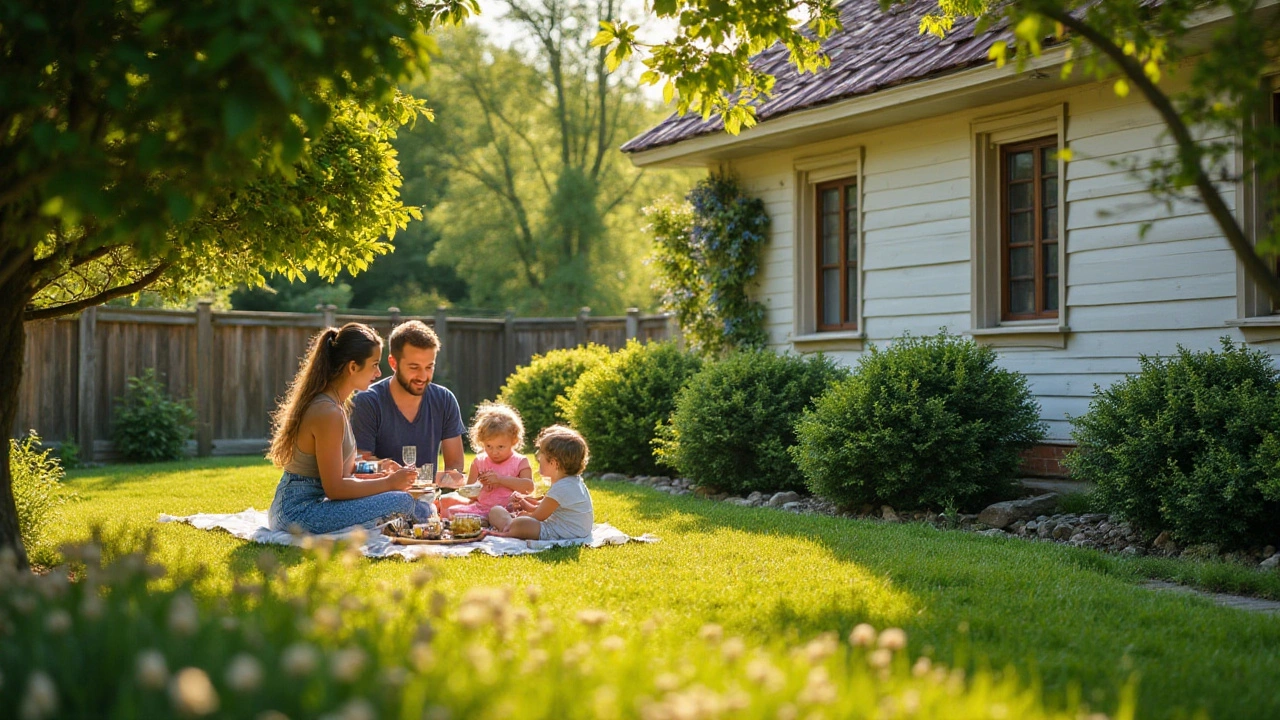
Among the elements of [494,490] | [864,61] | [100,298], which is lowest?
[494,490]

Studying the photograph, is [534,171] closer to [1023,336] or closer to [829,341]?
[829,341]

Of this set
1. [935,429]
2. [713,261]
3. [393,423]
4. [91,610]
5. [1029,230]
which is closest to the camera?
[91,610]

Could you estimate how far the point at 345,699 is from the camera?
2578 millimetres

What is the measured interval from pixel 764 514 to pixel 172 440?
932 centimetres

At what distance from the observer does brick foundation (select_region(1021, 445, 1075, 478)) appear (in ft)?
30.9

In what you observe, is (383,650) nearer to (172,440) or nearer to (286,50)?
(286,50)

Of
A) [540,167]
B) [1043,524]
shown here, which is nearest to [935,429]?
[1043,524]

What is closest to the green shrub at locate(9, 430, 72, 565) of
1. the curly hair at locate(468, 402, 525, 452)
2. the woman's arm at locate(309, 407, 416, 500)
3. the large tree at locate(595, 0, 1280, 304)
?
the woman's arm at locate(309, 407, 416, 500)

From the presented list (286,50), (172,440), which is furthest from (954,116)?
(172,440)

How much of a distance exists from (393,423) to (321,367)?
47.9 inches

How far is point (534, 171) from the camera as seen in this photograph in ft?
118

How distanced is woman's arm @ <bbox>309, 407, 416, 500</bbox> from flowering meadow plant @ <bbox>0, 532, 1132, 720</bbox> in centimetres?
311

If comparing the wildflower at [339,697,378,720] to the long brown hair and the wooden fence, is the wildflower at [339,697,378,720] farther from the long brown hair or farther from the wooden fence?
the wooden fence

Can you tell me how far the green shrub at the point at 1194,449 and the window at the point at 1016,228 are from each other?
2.00m
